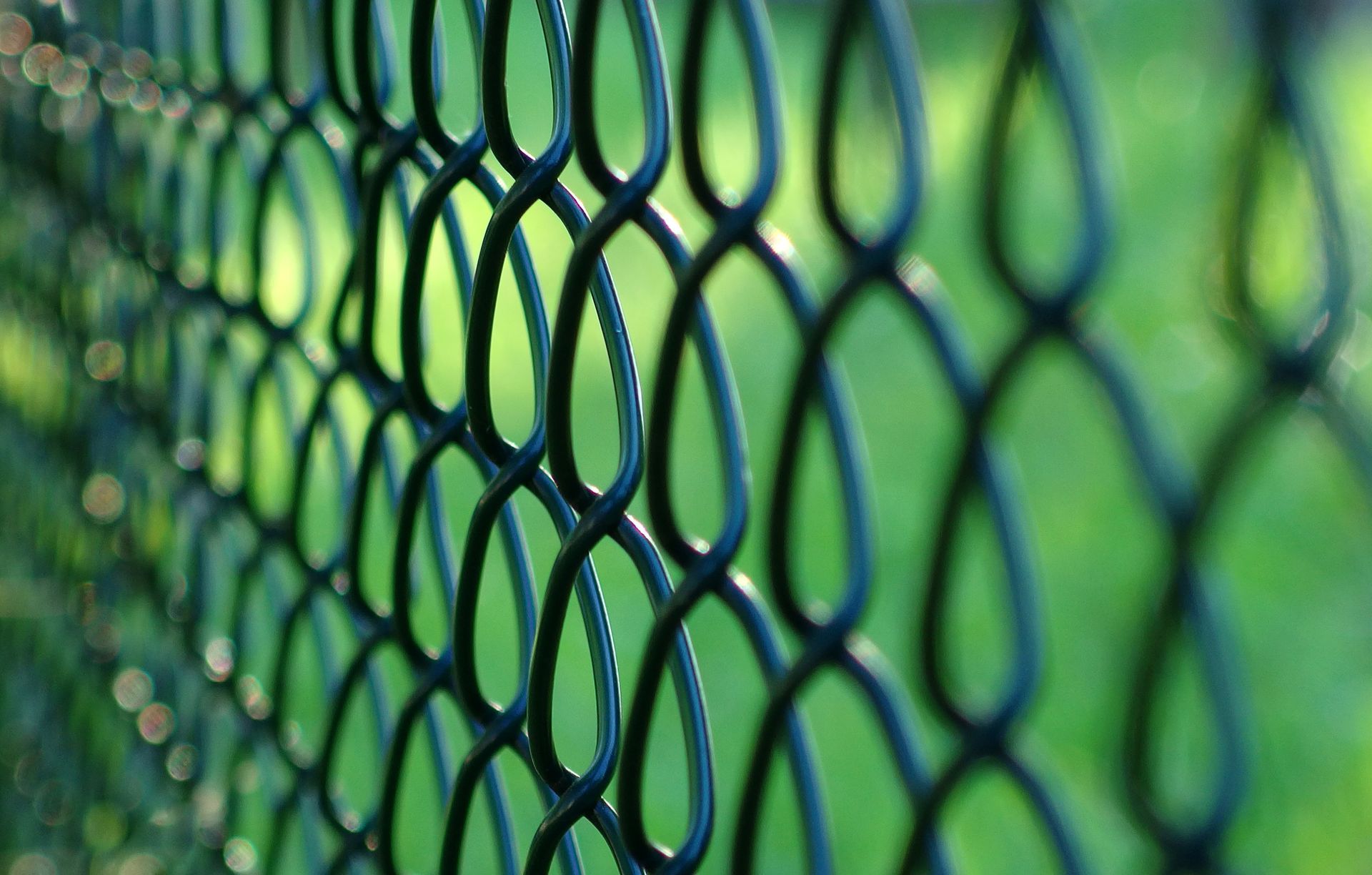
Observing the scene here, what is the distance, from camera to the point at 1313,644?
1968 millimetres

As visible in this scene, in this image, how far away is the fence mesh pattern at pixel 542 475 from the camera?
1.22 ft

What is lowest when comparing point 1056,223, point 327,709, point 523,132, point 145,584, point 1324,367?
point 145,584

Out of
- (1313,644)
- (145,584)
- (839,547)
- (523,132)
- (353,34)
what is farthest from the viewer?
(839,547)

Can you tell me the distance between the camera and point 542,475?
22.0 inches

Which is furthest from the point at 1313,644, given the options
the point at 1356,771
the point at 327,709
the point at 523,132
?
the point at 327,709

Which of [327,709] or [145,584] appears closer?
[327,709]

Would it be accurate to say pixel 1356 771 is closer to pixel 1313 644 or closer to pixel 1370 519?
pixel 1313 644

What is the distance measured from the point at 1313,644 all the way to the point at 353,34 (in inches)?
71.4

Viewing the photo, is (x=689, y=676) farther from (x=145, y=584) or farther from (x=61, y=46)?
(x=61, y=46)

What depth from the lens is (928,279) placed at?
51 centimetres

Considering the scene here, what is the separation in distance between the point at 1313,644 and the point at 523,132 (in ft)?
4.51

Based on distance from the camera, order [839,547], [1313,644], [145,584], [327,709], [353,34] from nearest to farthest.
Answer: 1. [353,34]
2. [327,709]
3. [145,584]
4. [1313,644]
5. [839,547]

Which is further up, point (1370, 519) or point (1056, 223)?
point (1056, 223)

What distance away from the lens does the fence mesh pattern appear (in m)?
0.37
